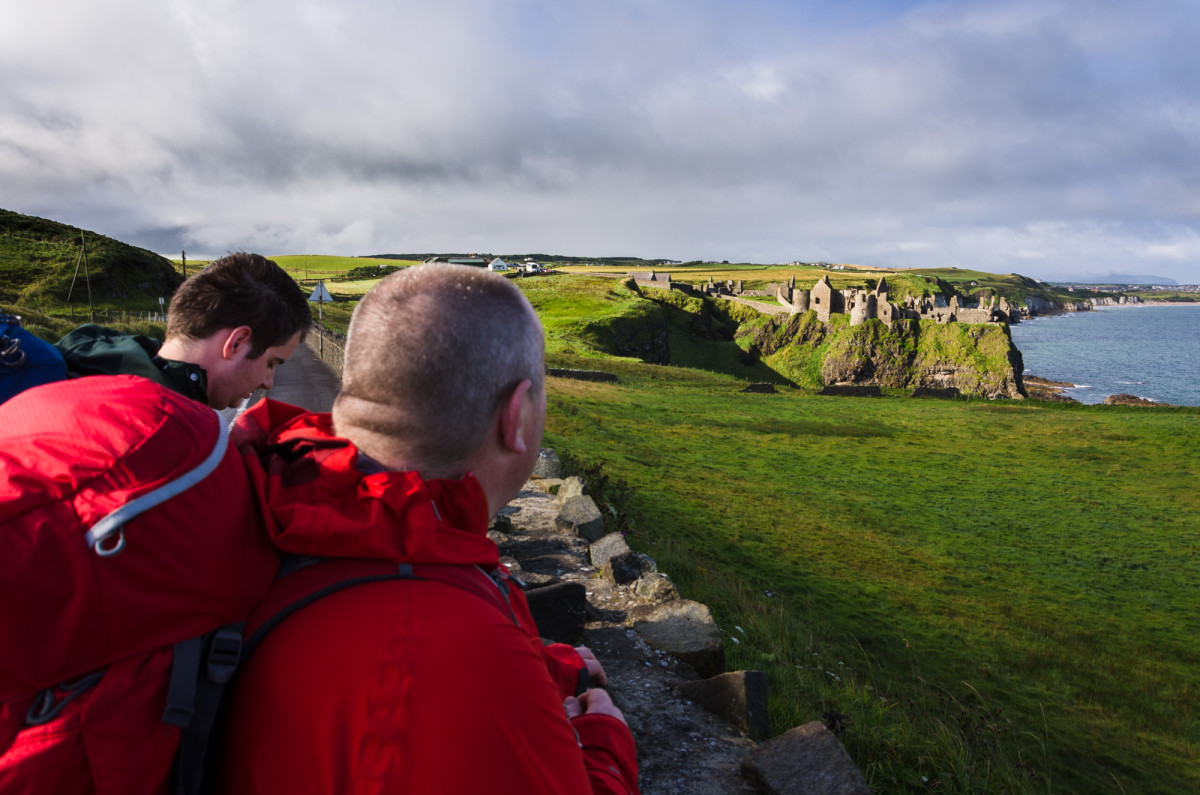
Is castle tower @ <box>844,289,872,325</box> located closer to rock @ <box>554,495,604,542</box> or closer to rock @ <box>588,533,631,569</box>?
rock @ <box>554,495,604,542</box>

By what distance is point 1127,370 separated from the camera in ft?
351

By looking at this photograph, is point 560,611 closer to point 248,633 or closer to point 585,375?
point 248,633

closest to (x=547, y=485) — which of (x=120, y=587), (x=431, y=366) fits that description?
(x=431, y=366)

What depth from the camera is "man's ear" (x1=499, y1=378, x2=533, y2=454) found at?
1.89 metres

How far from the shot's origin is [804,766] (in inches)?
167

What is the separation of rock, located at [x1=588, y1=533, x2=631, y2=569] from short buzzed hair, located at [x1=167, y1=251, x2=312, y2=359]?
16.3 feet

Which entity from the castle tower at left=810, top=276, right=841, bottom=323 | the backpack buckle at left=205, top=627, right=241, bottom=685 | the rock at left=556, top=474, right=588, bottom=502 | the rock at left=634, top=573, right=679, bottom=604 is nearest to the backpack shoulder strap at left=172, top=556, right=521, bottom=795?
the backpack buckle at left=205, top=627, right=241, bottom=685

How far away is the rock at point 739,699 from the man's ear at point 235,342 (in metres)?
4.10

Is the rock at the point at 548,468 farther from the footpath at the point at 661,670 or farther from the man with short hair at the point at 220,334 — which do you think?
the man with short hair at the point at 220,334

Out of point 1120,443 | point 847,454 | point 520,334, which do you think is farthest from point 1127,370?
point 520,334

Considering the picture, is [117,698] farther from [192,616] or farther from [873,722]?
[873,722]

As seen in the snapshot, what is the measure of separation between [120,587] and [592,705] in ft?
5.44

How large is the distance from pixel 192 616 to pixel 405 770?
56 cm

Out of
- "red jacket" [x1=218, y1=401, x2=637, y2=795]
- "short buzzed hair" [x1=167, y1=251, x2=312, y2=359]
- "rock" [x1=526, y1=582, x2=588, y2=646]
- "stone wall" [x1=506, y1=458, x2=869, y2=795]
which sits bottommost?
"stone wall" [x1=506, y1=458, x2=869, y2=795]
